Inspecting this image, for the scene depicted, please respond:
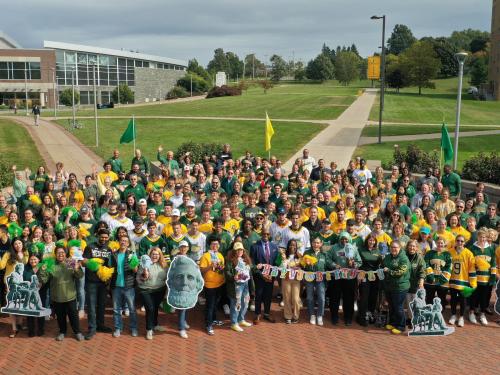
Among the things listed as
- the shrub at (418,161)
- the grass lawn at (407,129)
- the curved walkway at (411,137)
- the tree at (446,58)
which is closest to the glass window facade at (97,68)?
the grass lawn at (407,129)

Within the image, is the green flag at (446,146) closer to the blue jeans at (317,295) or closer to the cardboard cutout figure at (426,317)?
the cardboard cutout figure at (426,317)

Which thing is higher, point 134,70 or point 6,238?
point 134,70

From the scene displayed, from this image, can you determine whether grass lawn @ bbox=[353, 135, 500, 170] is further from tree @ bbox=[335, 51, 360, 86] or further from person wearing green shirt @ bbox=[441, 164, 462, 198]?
tree @ bbox=[335, 51, 360, 86]

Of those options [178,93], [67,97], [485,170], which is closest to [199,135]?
[485,170]

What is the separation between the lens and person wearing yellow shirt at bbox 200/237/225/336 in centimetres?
874

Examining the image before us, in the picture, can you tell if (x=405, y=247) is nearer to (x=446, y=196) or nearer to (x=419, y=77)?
(x=446, y=196)

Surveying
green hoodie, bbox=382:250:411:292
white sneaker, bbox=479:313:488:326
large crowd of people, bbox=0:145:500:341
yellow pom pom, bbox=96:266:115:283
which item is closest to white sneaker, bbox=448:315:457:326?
large crowd of people, bbox=0:145:500:341

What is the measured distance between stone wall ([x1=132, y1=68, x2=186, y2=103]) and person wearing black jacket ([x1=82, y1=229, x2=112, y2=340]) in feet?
289

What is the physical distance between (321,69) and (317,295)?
13654cm

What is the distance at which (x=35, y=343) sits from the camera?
8375 mm

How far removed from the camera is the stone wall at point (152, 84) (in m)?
94.7

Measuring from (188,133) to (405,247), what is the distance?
30.8m

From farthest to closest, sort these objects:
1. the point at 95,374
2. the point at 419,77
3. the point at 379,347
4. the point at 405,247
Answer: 1. the point at 419,77
2. the point at 405,247
3. the point at 379,347
4. the point at 95,374

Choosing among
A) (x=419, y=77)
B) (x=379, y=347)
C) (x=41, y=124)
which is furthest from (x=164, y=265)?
(x=419, y=77)
